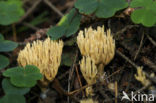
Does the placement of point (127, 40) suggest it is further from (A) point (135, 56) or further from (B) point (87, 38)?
(B) point (87, 38)

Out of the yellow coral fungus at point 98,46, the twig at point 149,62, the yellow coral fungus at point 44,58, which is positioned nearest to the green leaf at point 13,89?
the yellow coral fungus at point 44,58

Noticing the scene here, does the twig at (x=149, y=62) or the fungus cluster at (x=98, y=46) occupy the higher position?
the fungus cluster at (x=98, y=46)

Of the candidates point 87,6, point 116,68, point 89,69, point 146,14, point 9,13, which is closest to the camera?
point 89,69

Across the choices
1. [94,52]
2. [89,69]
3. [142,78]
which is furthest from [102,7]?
[142,78]

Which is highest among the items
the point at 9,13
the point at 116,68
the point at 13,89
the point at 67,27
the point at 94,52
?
the point at 9,13

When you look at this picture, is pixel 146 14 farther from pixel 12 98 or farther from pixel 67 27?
pixel 12 98

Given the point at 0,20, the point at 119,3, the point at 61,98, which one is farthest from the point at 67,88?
the point at 0,20

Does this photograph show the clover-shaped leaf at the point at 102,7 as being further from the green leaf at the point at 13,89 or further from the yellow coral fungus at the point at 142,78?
the green leaf at the point at 13,89
